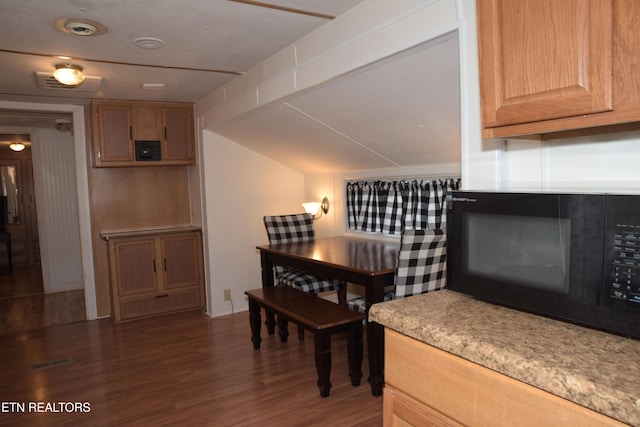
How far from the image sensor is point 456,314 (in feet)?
4.25

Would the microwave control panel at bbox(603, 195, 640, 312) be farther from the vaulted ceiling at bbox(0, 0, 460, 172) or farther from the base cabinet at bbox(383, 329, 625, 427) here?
the vaulted ceiling at bbox(0, 0, 460, 172)

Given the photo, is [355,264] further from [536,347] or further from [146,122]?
[146,122]

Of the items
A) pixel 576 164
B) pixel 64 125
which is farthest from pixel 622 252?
pixel 64 125

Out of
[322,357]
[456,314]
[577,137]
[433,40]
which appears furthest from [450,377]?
[322,357]

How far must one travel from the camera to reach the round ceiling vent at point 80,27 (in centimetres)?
229

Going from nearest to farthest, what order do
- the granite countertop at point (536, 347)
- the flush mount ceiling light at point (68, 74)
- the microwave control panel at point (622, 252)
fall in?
the granite countertop at point (536, 347) → the microwave control panel at point (622, 252) → the flush mount ceiling light at point (68, 74)

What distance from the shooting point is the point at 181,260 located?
477 cm

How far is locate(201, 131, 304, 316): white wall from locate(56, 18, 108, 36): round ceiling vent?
6.77 ft

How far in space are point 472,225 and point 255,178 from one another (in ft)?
11.9

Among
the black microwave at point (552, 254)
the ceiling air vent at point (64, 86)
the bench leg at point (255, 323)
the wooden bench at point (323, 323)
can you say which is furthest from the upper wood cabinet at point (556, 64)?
the ceiling air vent at point (64, 86)

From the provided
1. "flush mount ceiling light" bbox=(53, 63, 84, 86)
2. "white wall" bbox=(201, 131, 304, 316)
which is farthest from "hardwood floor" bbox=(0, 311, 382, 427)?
"flush mount ceiling light" bbox=(53, 63, 84, 86)

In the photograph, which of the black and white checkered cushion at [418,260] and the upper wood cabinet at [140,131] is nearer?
the black and white checkered cushion at [418,260]

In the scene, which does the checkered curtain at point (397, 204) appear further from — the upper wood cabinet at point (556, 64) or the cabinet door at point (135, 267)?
the cabinet door at point (135, 267)

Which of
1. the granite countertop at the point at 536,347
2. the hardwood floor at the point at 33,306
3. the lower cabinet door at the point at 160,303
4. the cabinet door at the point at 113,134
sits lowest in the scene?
the hardwood floor at the point at 33,306
